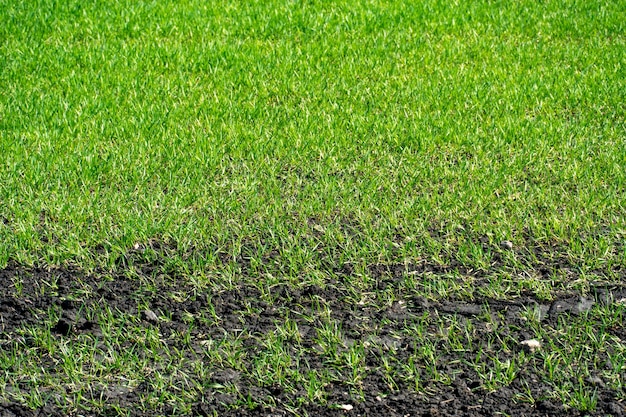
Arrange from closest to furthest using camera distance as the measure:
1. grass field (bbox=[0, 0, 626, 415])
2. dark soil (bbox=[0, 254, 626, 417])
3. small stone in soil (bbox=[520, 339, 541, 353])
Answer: dark soil (bbox=[0, 254, 626, 417]) → grass field (bbox=[0, 0, 626, 415]) → small stone in soil (bbox=[520, 339, 541, 353])

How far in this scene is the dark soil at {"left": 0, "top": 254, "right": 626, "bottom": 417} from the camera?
131 inches

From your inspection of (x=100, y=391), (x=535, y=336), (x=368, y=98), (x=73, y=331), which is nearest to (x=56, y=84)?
(x=368, y=98)

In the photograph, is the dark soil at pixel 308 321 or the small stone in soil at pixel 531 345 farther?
the small stone in soil at pixel 531 345

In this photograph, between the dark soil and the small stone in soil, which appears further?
the small stone in soil

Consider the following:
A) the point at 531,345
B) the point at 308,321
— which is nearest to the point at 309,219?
the point at 308,321

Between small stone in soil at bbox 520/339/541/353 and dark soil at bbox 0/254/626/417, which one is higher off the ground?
small stone in soil at bbox 520/339/541/353

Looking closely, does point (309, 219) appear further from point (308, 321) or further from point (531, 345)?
point (531, 345)

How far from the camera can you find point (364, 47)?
739cm

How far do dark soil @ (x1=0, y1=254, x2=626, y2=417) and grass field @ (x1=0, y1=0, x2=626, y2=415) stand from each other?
12mm

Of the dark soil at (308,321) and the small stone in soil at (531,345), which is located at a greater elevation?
the small stone in soil at (531,345)

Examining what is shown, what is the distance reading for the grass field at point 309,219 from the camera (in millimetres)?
3510

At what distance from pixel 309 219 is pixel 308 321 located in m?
0.97

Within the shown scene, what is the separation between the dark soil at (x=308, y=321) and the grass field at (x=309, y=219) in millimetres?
12

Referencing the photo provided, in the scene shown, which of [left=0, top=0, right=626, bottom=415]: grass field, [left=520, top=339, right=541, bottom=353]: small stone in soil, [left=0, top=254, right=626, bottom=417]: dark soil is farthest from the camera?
[left=520, top=339, right=541, bottom=353]: small stone in soil
